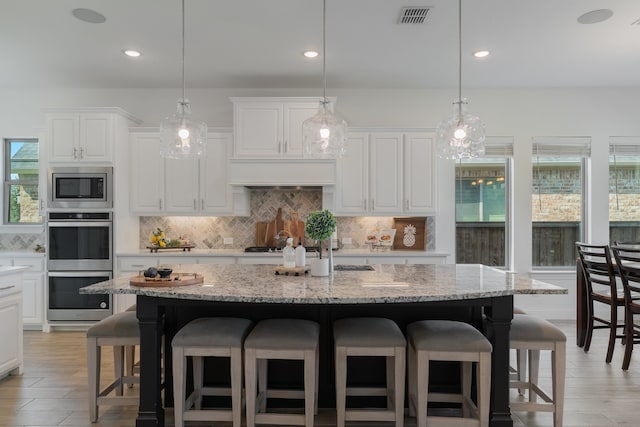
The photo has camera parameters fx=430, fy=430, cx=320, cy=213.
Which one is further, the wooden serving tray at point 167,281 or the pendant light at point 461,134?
the pendant light at point 461,134

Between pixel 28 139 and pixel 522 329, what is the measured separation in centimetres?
593

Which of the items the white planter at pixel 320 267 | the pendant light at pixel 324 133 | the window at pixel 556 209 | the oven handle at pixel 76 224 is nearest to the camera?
the white planter at pixel 320 267

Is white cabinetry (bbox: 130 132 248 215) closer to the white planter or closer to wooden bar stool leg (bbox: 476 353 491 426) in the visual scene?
the white planter

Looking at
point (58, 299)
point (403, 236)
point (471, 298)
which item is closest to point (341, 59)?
point (403, 236)

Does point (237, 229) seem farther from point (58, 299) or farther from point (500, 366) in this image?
point (500, 366)

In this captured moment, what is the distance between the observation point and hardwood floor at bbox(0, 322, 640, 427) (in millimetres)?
2705

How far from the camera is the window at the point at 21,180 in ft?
18.0

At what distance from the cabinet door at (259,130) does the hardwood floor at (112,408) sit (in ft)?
8.27

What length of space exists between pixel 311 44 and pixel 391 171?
5.72 ft

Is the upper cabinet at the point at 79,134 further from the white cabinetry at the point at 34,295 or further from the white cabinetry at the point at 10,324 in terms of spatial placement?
the white cabinetry at the point at 10,324

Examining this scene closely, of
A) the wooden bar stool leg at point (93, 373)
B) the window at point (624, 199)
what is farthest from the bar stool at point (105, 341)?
the window at point (624, 199)

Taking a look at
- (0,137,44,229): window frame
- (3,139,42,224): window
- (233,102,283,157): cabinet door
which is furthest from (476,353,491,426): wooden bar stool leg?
(3,139,42,224): window

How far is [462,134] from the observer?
2988mm

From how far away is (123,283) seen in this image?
2.58 meters
